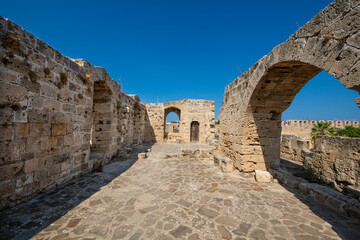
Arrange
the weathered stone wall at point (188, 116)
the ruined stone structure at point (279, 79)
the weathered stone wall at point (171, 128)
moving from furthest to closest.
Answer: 1. the weathered stone wall at point (171, 128)
2. the weathered stone wall at point (188, 116)
3. the ruined stone structure at point (279, 79)

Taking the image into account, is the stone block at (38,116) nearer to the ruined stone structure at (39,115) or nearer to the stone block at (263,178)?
the ruined stone structure at (39,115)

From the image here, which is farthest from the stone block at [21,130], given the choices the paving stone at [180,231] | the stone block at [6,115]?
the paving stone at [180,231]

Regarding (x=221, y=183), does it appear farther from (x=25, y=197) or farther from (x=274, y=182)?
(x=25, y=197)

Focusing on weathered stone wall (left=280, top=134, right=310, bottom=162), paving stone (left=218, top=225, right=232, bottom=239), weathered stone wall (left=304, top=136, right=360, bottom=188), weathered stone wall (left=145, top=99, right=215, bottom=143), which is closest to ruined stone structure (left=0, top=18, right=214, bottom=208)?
paving stone (left=218, top=225, right=232, bottom=239)

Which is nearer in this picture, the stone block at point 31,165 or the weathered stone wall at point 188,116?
the stone block at point 31,165

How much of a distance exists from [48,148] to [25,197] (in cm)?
91

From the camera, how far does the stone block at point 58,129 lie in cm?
339

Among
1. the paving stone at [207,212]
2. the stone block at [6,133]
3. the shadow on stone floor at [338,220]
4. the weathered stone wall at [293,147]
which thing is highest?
the stone block at [6,133]

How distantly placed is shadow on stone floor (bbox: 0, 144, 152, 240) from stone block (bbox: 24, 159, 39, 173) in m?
0.53

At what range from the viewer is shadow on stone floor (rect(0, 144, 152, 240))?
2125 millimetres

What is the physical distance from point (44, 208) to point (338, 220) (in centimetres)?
478

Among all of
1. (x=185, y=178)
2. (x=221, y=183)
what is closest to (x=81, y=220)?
(x=185, y=178)

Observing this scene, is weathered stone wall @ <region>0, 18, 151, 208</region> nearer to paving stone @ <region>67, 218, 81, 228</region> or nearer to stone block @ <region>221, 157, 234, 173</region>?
paving stone @ <region>67, 218, 81, 228</region>

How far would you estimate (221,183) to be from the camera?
4039 millimetres
